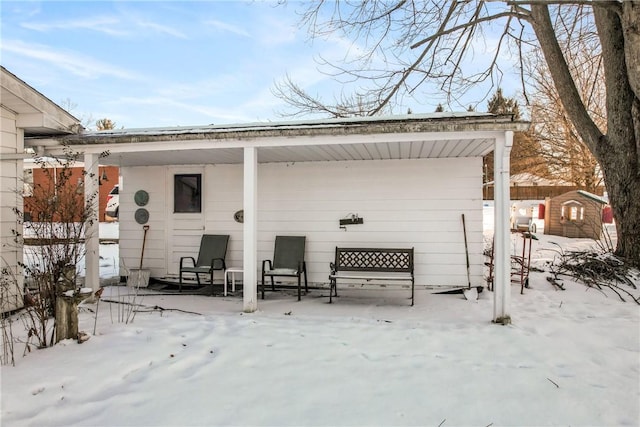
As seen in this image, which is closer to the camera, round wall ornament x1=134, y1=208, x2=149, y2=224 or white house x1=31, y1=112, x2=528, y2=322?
white house x1=31, y1=112, x2=528, y2=322

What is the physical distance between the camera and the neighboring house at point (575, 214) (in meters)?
11.2

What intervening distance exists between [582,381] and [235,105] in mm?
11917

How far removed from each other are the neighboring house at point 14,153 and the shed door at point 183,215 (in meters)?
2.21

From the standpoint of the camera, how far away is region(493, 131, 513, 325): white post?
4258mm

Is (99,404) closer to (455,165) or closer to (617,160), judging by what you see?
(455,165)

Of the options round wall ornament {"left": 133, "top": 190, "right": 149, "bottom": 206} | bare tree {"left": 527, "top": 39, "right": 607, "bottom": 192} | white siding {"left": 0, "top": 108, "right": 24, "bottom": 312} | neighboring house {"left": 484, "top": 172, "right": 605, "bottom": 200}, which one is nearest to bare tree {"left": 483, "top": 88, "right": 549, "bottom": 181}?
bare tree {"left": 527, "top": 39, "right": 607, "bottom": 192}

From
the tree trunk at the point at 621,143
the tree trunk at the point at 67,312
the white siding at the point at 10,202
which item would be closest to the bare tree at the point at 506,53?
the tree trunk at the point at 621,143

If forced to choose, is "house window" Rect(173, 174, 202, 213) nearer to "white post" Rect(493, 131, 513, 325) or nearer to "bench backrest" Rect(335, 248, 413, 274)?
"bench backrest" Rect(335, 248, 413, 274)

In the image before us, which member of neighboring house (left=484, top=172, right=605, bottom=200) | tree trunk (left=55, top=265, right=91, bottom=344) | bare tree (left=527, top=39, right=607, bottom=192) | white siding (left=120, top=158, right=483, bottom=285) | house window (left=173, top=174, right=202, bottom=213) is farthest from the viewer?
neighboring house (left=484, top=172, right=605, bottom=200)

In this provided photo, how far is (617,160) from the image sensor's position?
650 centimetres

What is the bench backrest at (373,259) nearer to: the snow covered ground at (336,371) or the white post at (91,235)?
the snow covered ground at (336,371)

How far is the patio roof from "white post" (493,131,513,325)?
0.27m

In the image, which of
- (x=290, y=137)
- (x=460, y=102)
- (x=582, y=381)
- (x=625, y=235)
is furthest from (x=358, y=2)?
(x=582, y=381)

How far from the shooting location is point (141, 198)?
7.00 m
